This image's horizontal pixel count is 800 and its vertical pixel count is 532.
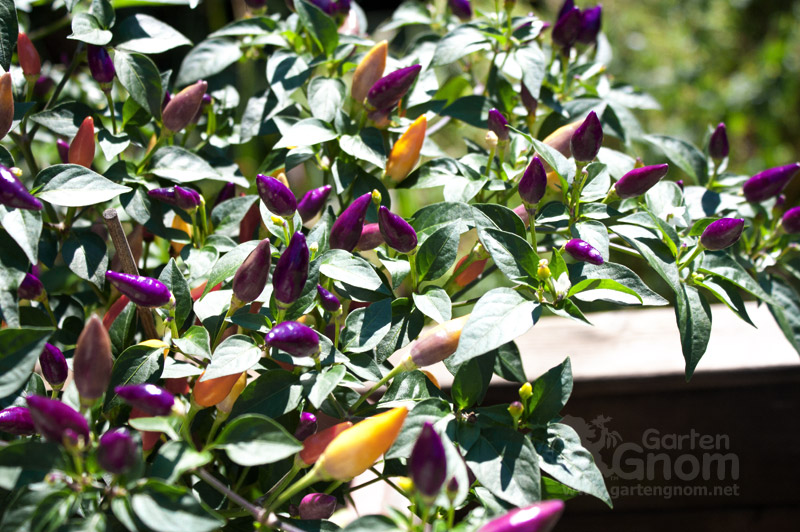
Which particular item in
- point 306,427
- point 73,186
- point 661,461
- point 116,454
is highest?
point 73,186

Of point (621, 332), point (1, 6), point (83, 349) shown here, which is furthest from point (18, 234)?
point (621, 332)

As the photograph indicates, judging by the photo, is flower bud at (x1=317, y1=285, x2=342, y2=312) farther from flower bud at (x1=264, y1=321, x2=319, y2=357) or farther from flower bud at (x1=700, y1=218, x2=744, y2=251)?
flower bud at (x1=700, y1=218, x2=744, y2=251)

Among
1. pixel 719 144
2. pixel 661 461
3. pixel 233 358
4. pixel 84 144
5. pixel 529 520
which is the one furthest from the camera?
pixel 661 461

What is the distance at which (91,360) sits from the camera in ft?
1.51

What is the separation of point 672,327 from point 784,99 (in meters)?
2.13

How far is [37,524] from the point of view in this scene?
42 cm

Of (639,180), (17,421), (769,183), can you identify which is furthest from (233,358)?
(769,183)

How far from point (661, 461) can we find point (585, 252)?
0.51 meters

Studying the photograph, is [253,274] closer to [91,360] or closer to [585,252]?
[91,360]

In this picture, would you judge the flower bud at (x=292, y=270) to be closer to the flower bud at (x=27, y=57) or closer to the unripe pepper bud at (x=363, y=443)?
the unripe pepper bud at (x=363, y=443)

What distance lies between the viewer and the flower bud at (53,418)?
42cm

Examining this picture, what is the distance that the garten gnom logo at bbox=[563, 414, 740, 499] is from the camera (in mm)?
922

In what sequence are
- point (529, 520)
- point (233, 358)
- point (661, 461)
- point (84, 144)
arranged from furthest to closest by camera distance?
point (661, 461)
point (84, 144)
point (233, 358)
point (529, 520)

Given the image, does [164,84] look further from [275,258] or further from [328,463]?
[328,463]
